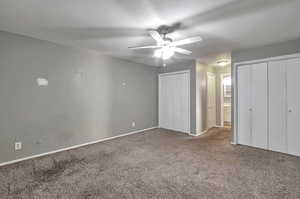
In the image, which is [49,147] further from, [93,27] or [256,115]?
[256,115]

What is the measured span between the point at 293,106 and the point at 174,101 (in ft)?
9.62

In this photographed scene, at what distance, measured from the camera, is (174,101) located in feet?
16.5

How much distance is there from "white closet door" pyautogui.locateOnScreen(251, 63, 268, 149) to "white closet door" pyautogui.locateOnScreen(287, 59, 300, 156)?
367 mm

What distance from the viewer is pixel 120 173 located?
7.51 feet

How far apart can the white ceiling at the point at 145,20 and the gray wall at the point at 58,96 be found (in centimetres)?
43

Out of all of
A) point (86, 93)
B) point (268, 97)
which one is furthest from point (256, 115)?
point (86, 93)

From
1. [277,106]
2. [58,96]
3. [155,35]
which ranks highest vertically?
[155,35]

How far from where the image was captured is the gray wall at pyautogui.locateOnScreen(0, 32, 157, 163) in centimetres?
262

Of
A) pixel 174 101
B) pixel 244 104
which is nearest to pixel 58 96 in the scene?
pixel 174 101

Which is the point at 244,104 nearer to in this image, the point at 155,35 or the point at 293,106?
the point at 293,106

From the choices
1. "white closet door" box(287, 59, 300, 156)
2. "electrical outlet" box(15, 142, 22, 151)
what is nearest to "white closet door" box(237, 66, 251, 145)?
"white closet door" box(287, 59, 300, 156)

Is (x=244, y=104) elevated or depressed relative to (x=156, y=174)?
elevated

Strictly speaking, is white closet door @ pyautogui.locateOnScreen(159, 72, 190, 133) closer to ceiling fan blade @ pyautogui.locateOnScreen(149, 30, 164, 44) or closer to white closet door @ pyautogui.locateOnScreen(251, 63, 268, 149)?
white closet door @ pyautogui.locateOnScreen(251, 63, 268, 149)

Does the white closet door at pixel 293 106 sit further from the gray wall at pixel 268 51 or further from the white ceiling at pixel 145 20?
the white ceiling at pixel 145 20
